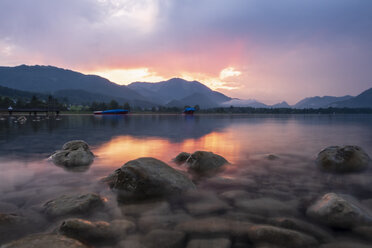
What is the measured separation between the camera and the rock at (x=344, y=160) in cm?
1421

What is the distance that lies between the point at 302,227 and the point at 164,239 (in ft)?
14.6

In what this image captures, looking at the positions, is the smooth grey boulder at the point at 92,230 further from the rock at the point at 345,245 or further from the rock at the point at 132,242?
the rock at the point at 345,245

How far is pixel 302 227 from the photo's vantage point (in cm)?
687

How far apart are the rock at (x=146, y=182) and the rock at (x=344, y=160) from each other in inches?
415

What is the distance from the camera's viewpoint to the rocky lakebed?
20.0 ft

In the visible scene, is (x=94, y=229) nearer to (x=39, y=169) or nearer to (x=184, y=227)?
(x=184, y=227)

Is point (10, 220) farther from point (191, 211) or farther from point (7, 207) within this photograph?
point (191, 211)

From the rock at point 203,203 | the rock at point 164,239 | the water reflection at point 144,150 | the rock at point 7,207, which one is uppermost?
the rock at point 164,239

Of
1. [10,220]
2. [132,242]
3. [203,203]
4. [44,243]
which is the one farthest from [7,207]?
[203,203]

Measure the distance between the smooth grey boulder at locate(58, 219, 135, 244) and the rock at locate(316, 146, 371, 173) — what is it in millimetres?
13771

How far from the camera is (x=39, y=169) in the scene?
13.9 m

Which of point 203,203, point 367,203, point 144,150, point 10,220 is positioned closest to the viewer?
point 10,220

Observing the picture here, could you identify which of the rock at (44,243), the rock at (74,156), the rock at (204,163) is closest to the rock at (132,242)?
the rock at (44,243)

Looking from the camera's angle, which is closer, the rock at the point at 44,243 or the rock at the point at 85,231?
the rock at the point at 44,243
